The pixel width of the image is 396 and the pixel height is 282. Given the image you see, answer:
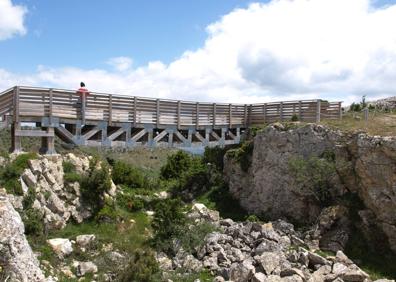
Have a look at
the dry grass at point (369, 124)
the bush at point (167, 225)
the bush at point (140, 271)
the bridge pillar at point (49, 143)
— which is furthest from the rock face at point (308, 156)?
the bridge pillar at point (49, 143)

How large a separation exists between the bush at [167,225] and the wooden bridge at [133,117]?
481cm

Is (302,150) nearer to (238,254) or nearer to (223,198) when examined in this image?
(223,198)

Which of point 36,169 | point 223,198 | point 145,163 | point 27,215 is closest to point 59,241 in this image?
point 27,215

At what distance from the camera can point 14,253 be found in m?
11.8

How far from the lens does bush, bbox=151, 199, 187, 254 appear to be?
2197 centimetres

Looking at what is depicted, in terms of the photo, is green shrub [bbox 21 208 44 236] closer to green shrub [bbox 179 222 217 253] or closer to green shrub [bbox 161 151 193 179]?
green shrub [bbox 179 222 217 253]

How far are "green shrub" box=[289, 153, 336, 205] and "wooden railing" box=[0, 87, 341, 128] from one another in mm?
4706

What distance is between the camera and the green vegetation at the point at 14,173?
68.6 feet

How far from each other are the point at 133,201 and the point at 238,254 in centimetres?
738

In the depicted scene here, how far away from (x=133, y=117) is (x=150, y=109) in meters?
1.29

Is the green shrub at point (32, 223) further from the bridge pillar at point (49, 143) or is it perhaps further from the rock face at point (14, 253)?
the rock face at point (14, 253)

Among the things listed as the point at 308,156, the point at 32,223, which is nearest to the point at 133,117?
the point at 32,223

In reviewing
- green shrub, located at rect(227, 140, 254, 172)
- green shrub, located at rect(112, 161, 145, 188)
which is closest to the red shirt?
green shrub, located at rect(112, 161, 145, 188)

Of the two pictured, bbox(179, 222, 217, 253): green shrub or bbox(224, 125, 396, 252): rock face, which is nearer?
bbox(179, 222, 217, 253): green shrub
